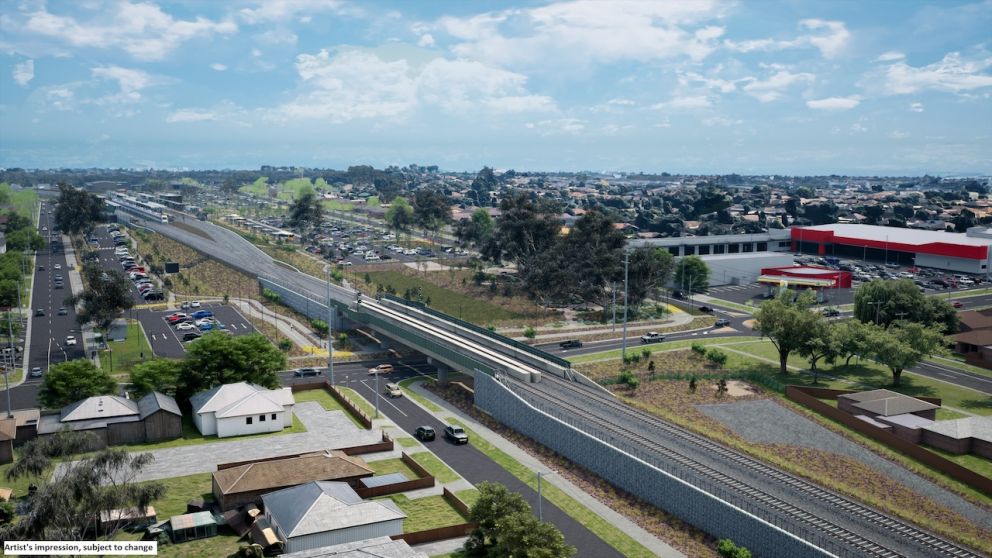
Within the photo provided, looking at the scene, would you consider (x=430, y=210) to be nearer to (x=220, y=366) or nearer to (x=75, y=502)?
(x=220, y=366)

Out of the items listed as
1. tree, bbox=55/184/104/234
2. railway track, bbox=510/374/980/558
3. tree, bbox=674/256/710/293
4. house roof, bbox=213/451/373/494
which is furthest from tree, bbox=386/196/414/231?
house roof, bbox=213/451/373/494

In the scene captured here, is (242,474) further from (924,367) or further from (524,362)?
(924,367)

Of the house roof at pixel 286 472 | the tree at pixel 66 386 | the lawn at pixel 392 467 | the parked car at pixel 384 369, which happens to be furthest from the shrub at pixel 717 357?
the tree at pixel 66 386

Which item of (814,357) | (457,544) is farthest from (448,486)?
(814,357)

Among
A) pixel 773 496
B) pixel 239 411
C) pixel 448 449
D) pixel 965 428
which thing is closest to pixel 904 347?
pixel 965 428

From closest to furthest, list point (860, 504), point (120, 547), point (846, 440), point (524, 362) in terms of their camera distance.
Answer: point (120, 547), point (860, 504), point (846, 440), point (524, 362)

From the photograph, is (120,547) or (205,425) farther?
(205,425)
